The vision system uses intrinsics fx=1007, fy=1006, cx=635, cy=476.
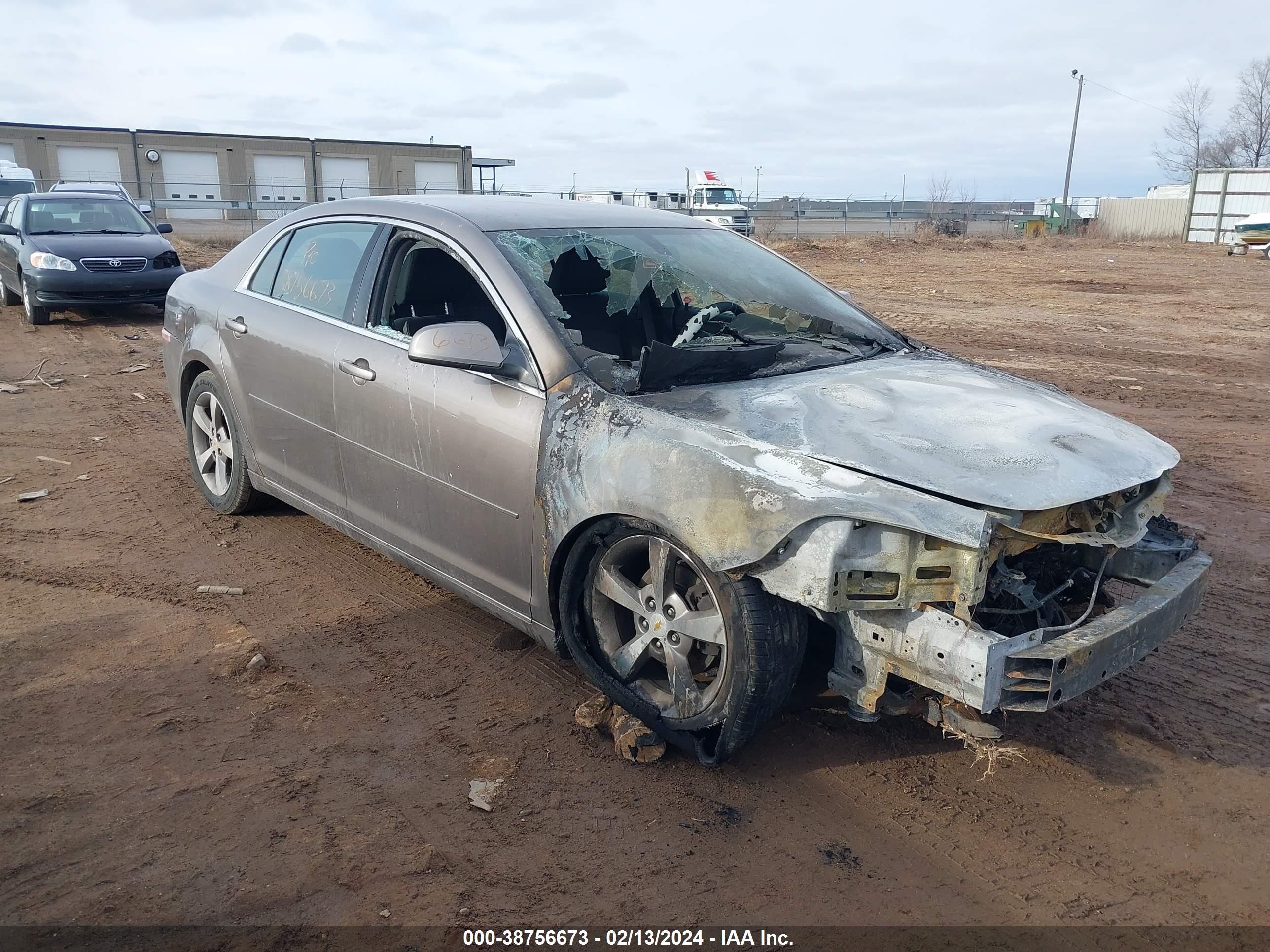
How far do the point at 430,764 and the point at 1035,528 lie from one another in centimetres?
204

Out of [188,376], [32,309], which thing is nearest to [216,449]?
[188,376]

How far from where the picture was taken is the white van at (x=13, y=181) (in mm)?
23547

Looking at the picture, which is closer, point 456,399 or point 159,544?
point 456,399

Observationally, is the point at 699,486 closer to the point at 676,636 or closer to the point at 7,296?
the point at 676,636

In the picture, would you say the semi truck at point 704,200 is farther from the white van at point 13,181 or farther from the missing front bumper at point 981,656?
the missing front bumper at point 981,656

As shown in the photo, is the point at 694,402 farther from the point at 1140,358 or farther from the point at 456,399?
the point at 1140,358

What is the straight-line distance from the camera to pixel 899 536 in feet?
9.11

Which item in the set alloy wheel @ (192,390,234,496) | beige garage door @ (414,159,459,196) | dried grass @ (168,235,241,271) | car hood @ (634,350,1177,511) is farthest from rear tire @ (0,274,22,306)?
beige garage door @ (414,159,459,196)

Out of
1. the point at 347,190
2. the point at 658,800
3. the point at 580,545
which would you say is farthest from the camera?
the point at 347,190

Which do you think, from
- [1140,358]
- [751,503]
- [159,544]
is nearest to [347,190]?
[1140,358]

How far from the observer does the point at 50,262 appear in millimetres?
12922

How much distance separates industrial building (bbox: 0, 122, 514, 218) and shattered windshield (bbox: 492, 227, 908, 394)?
40.0 metres

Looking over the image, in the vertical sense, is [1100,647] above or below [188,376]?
below

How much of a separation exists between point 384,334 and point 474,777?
1875 millimetres
